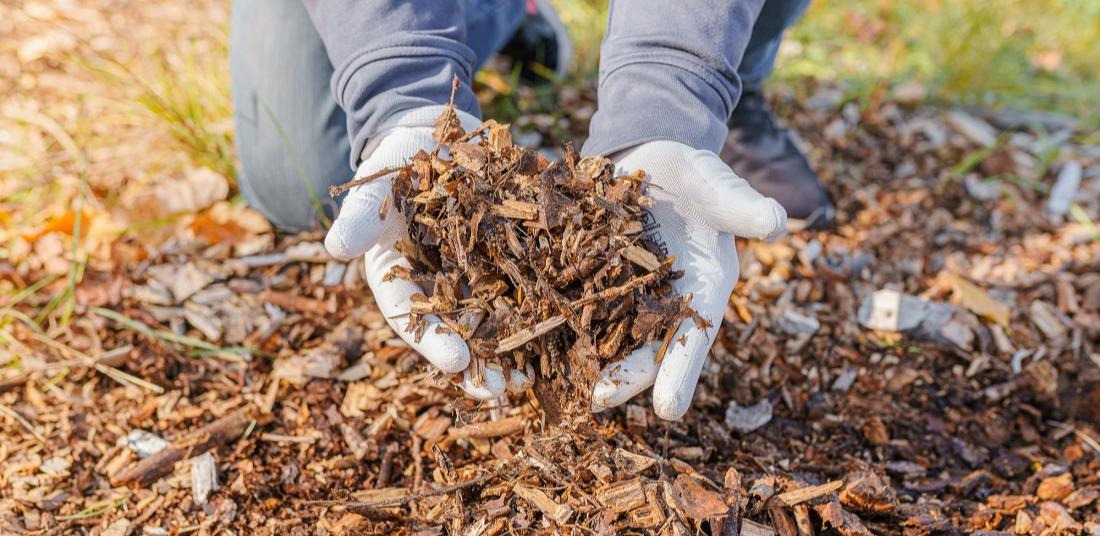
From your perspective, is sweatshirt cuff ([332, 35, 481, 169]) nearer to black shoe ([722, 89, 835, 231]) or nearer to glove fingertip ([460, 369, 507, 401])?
glove fingertip ([460, 369, 507, 401])

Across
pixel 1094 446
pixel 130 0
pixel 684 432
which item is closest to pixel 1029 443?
pixel 1094 446

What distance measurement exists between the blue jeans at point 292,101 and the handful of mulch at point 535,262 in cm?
102

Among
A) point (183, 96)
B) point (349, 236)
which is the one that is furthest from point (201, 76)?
point (349, 236)

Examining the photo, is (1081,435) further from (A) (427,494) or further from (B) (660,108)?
(A) (427,494)

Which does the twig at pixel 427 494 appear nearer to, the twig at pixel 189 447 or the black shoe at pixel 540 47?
the twig at pixel 189 447

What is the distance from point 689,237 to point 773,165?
1203 mm

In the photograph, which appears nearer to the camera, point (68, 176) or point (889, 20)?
point (68, 176)

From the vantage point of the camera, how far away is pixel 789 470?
1926 mm

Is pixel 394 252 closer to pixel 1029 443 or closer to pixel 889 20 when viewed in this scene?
pixel 1029 443

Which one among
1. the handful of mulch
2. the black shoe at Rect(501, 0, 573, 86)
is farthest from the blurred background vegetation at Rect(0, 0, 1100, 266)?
the handful of mulch

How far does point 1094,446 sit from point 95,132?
387cm

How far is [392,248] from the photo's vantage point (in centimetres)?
189

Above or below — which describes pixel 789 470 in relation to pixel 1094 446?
above

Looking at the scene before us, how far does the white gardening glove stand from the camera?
67.5 inches
